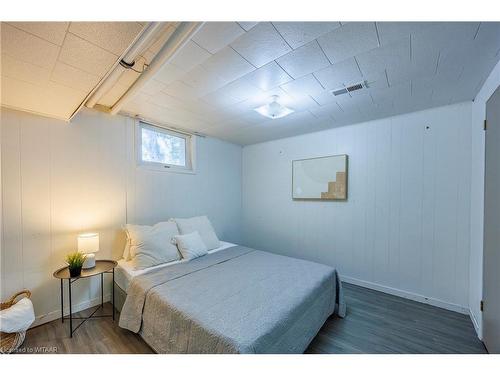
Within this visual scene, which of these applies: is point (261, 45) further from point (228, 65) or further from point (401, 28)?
point (401, 28)

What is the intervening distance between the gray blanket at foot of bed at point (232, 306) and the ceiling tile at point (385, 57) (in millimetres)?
1823

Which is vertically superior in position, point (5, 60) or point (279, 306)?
point (5, 60)

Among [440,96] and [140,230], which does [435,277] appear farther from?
[140,230]

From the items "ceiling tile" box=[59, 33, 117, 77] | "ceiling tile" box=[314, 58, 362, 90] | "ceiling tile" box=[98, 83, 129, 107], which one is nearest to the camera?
"ceiling tile" box=[59, 33, 117, 77]

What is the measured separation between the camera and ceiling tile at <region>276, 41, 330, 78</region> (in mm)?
1354

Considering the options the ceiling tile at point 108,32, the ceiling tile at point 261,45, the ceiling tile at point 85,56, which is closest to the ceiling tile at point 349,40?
the ceiling tile at point 261,45

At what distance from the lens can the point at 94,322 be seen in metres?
1.97

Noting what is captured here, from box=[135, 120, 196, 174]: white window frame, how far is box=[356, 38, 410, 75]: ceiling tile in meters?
2.52

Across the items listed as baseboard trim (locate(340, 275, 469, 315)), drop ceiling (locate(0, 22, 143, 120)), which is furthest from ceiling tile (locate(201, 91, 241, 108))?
baseboard trim (locate(340, 275, 469, 315))

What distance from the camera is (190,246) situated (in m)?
2.45

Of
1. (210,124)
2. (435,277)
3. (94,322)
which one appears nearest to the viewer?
(94,322)

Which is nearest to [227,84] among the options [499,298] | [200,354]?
[200,354]

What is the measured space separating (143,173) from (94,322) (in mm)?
1670

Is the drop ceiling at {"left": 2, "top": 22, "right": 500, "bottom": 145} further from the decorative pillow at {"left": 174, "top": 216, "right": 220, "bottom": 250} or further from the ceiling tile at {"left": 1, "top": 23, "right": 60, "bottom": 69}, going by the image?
the decorative pillow at {"left": 174, "top": 216, "right": 220, "bottom": 250}
